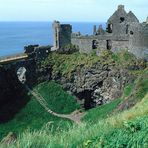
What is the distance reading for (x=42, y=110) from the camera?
145 feet

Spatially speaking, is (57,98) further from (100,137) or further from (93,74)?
(100,137)

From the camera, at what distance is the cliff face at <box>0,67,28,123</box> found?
1742 inches

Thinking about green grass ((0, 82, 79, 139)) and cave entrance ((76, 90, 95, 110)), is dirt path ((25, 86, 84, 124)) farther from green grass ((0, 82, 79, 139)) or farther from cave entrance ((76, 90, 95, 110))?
cave entrance ((76, 90, 95, 110))

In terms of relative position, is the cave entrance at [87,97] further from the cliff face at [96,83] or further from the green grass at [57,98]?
the green grass at [57,98]

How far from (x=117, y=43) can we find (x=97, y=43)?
9.05ft

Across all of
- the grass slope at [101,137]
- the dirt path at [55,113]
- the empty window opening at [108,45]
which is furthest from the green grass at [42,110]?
the grass slope at [101,137]

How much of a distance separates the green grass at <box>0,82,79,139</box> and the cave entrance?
36.0 inches

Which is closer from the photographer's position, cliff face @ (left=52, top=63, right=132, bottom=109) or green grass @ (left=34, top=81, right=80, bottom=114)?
green grass @ (left=34, top=81, right=80, bottom=114)

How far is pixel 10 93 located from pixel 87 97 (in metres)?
7.95

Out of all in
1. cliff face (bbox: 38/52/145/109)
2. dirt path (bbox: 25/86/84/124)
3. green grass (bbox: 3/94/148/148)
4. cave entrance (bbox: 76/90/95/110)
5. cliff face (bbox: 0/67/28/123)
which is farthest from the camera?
cave entrance (bbox: 76/90/95/110)

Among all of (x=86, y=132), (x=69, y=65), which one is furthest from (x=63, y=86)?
(x=86, y=132)

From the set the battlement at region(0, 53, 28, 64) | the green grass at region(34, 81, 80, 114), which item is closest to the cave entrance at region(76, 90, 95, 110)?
the green grass at region(34, 81, 80, 114)

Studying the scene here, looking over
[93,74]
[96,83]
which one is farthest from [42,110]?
[93,74]

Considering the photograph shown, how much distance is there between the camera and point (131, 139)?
11383mm
